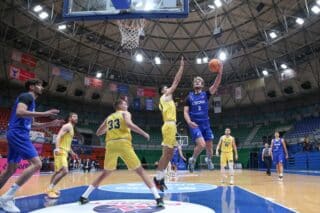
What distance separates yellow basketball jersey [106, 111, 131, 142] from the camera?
5.74 m

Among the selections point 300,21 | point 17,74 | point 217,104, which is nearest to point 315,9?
point 300,21

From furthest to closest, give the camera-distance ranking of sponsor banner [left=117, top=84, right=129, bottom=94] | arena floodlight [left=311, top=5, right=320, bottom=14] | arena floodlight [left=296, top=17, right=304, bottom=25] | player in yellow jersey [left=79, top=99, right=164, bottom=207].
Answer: sponsor banner [left=117, top=84, right=129, bottom=94] < arena floodlight [left=296, top=17, right=304, bottom=25] < arena floodlight [left=311, top=5, right=320, bottom=14] < player in yellow jersey [left=79, top=99, right=164, bottom=207]

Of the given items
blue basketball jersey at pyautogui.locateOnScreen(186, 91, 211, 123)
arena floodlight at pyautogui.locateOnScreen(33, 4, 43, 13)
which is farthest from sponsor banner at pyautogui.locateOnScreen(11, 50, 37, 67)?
blue basketball jersey at pyautogui.locateOnScreen(186, 91, 211, 123)

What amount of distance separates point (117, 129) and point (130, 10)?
3416 millimetres

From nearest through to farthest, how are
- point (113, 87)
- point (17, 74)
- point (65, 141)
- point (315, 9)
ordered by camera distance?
1. point (65, 141)
2. point (315, 9)
3. point (17, 74)
4. point (113, 87)

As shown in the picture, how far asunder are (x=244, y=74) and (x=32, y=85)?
3231 cm

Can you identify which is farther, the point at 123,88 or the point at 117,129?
the point at 123,88

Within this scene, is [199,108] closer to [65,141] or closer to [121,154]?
[121,154]

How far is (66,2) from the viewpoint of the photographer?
8.60m

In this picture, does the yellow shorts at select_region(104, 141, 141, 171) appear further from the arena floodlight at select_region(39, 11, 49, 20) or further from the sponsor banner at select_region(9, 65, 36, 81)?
the sponsor banner at select_region(9, 65, 36, 81)

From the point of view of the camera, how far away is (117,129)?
5770mm

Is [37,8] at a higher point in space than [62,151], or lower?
higher

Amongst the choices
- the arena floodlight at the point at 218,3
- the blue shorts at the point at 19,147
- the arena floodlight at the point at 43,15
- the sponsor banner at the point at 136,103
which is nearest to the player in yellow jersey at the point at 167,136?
the blue shorts at the point at 19,147

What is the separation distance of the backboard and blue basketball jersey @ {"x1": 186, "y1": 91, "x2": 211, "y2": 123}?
2155 millimetres
